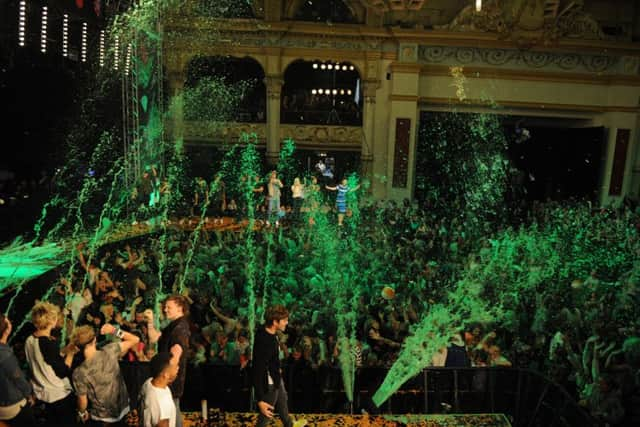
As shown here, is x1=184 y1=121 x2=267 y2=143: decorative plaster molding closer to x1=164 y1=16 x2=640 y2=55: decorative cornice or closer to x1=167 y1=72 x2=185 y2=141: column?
x1=167 y1=72 x2=185 y2=141: column

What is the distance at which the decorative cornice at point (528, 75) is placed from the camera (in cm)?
1589

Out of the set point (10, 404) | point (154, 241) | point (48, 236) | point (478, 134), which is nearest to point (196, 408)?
point (10, 404)

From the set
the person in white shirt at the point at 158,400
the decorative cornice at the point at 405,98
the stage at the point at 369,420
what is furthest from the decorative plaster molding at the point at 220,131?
the person in white shirt at the point at 158,400

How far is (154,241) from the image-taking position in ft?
30.5

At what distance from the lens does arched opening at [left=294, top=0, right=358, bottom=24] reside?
16.1 m

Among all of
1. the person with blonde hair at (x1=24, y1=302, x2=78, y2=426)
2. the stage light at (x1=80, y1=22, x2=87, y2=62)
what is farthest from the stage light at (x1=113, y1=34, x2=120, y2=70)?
the person with blonde hair at (x1=24, y1=302, x2=78, y2=426)

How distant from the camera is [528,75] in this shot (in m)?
16.0

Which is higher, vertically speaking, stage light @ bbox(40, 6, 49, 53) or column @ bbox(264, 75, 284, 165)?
stage light @ bbox(40, 6, 49, 53)

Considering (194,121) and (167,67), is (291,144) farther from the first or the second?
(167,67)

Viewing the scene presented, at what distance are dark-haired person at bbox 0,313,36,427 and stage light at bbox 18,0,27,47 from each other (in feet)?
38.2

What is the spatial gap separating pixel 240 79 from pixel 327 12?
3918mm

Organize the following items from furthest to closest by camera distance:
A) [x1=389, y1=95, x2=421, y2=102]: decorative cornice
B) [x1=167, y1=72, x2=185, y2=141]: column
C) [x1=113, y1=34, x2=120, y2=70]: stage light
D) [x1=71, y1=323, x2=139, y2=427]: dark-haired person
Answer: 1. [x1=167, y1=72, x2=185, y2=141]: column
2. [x1=389, y1=95, x2=421, y2=102]: decorative cornice
3. [x1=113, y1=34, x2=120, y2=70]: stage light
4. [x1=71, y1=323, x2=139, y2=427]: dark-haired person

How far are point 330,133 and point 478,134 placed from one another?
5716 mm

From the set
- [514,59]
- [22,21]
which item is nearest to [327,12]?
[514,59]
